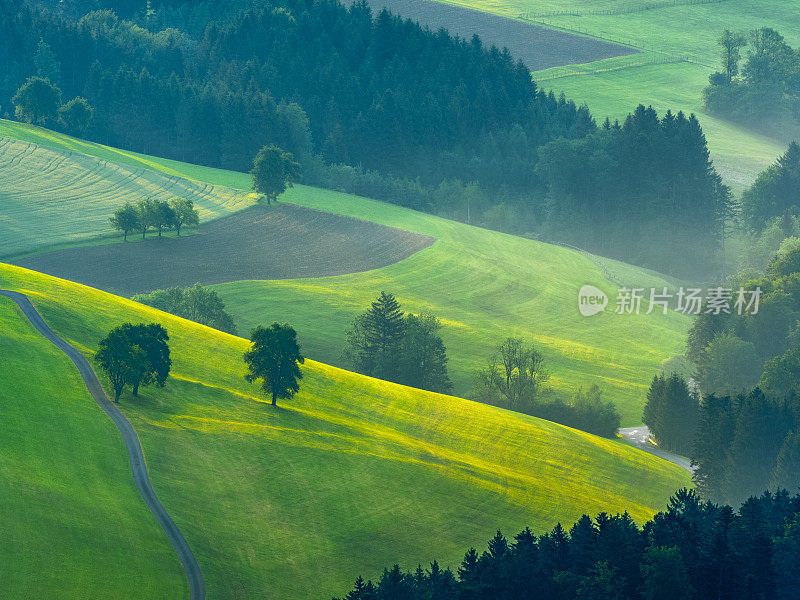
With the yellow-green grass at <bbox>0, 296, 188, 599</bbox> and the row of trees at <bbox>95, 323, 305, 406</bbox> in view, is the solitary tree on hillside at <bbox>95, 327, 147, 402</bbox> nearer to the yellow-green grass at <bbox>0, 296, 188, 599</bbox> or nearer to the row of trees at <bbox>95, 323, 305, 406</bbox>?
the row of trees at <bbox>95, 323, 305, 406</bbox>

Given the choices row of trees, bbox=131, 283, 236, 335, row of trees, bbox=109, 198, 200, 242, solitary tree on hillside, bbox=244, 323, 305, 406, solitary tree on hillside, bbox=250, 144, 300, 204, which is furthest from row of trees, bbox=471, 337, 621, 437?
solitary tree on hillside, bbox=250, 144, 300, 204

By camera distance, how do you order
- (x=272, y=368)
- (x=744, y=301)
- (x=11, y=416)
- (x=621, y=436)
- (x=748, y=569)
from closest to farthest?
(x=748, y=569) < (x=11, y=416) < (x=272, y=368) < (x=621, y=436) < (x=744, y=301)

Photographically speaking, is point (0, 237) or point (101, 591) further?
point (0, 237)

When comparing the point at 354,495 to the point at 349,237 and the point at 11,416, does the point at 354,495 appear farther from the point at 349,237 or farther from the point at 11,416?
the point at 349,237

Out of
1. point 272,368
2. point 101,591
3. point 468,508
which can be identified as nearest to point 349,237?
point 272,368

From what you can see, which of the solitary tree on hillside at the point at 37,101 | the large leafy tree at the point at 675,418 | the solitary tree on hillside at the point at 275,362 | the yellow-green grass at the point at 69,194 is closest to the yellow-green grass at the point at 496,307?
the large leafy tree at the point at 675,418

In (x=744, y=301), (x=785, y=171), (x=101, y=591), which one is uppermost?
(x=785, y=171)

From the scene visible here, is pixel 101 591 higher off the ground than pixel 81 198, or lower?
lower

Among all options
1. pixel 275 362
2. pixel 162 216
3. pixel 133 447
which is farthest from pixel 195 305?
pixel 133 447
